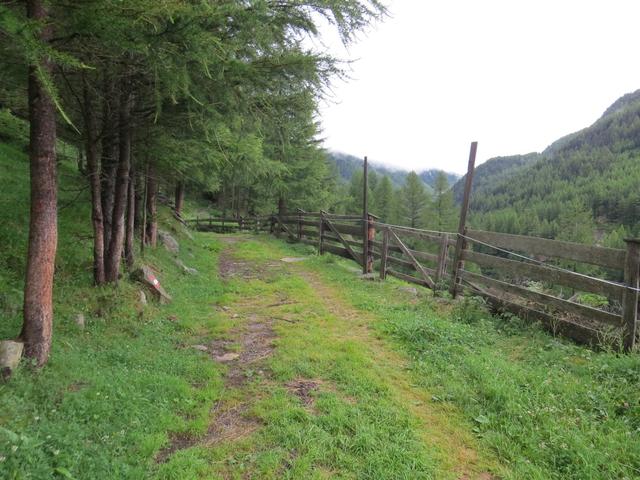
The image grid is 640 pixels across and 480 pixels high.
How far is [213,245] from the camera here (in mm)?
13961

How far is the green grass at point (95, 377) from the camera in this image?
252cm

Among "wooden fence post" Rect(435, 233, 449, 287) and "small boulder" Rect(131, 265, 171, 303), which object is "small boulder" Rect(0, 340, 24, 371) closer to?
"small boulder" Rect(131, 265, 171, 303)

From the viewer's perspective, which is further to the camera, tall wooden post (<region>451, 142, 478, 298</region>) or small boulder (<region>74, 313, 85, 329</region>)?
tall wooden post (<region>451, 142, 478, 298</region>)

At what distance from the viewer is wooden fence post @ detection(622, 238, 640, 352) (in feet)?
13.8

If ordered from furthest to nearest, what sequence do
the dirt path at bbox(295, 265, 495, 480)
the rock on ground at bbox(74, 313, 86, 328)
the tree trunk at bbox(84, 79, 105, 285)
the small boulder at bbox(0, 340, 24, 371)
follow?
1. the tree trunk at bbox(84, 79, 105, 285)
2. the rock on ground at bbox(74, 313, 86, 328)
3. the small boulder at bbox(0, 340, 24, 371)
4. the dirt path at bbox(295, 265, 495, 480)

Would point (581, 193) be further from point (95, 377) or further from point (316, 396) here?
point (95, 377)

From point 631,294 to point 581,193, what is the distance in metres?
138

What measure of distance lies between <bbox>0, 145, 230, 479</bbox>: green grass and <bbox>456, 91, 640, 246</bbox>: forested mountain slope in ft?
239

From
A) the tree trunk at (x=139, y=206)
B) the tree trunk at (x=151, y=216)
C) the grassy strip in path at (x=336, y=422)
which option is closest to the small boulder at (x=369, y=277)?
the grassy strip in path at (x=336, y=422)

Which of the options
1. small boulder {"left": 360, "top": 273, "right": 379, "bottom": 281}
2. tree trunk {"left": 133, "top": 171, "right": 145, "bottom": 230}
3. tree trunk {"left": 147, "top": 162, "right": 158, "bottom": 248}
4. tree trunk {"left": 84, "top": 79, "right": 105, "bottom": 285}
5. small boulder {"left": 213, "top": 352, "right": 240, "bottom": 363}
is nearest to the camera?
small boulder {"left": 213, "top": 352, "right": 240, "bottom": 363}

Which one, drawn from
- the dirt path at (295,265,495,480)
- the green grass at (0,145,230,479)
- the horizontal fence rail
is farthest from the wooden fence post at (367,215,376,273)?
the green grass at (0,145,230,479)

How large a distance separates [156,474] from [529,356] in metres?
4.32

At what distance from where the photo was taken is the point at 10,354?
314cm

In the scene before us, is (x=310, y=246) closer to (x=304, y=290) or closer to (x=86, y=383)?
(x=304, y=290)
